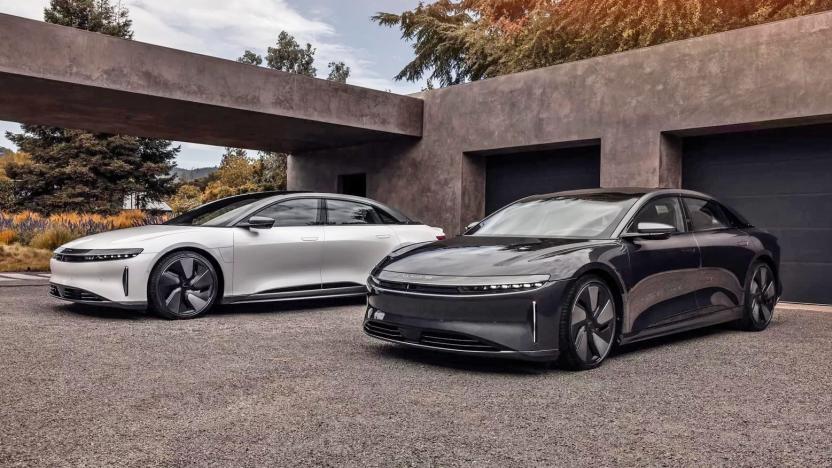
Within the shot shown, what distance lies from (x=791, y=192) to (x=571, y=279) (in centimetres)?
711

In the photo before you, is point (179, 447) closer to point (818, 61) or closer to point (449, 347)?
point (449, 347)

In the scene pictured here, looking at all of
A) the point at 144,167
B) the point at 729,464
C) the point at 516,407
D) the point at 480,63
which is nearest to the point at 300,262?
the point at 516,407

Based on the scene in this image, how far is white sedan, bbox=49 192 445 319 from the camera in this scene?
7312 mm

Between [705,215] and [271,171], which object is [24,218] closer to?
[705,215]

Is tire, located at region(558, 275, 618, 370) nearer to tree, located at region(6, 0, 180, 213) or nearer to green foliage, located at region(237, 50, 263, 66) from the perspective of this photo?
tree, located at region(6, 0, 180, 213)

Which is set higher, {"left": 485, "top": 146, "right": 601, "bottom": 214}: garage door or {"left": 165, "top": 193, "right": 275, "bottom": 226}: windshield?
{"left": 485, "top": 146, "right": 601, "bottom": 214}: garage door

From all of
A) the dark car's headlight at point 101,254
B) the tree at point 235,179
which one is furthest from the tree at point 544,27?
the dark car's headlight at point 101,254

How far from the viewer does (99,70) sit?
456 inches

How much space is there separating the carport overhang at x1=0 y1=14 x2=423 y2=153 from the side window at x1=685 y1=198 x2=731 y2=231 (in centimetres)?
859

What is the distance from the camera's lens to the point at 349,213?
913 cm

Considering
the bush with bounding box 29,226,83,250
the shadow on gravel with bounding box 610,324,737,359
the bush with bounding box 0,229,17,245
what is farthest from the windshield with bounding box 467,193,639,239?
the bush with bounding box 0,229,17,245

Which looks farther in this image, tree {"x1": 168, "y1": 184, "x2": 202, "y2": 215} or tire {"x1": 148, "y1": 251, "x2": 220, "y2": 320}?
tree {"x1": 168, "y1": 184, "x2": 202, "y2": 215}

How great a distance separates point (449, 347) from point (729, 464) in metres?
2.25

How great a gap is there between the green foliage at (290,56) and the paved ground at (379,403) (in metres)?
49.2
